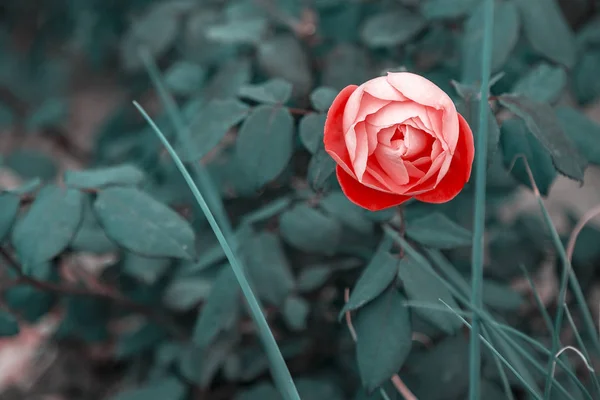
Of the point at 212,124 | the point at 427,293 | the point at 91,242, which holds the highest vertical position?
the point at 212,124

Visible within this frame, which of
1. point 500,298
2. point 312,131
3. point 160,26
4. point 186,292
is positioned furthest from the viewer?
point 160,26

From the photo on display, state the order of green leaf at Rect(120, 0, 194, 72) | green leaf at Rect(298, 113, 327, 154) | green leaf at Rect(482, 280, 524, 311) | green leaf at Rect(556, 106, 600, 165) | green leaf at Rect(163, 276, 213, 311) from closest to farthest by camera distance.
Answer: green leaf at Rect(298, 113, 327, 154) → green leaf at Rect(556, 106, 600, 165) → green leaf at Rect(482, 280, 524, 311) → green leaf at Rect(163, 276, 213, 311) → green leaf at Rect(120, 0, 194, 72)

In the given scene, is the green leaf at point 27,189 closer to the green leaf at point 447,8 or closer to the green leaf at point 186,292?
the green leaf at point 186,292

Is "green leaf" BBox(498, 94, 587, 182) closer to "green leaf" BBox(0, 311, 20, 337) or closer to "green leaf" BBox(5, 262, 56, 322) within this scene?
"green leaf" BBox(0, 311, 20, 337)

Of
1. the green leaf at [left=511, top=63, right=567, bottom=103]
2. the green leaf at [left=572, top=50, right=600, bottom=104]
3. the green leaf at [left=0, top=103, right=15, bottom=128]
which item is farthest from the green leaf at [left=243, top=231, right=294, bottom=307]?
the green leaf at [left=0, top=103, right=15, bottom=128]

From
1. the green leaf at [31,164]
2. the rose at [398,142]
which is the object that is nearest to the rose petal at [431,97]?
the rose at [398,142]

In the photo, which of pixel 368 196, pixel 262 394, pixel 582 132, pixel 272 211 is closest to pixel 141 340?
pixel 262 394

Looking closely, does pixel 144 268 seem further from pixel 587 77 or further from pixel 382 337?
pixel 587 77
